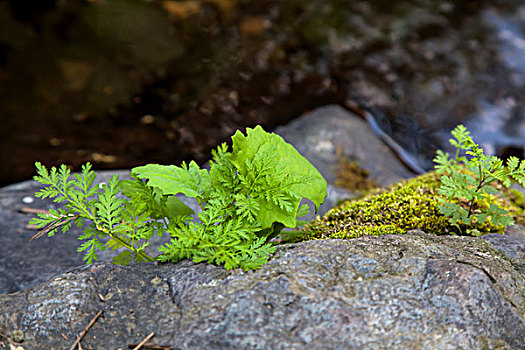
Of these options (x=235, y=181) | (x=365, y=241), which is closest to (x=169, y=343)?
(x=235, y=181)

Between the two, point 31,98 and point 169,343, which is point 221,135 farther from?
point 169,343

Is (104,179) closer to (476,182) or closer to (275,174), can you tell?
(275,174)

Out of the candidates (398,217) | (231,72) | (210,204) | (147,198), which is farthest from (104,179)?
(398,217)

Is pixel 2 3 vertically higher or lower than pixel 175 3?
lower

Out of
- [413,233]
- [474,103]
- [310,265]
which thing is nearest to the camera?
[310,265]

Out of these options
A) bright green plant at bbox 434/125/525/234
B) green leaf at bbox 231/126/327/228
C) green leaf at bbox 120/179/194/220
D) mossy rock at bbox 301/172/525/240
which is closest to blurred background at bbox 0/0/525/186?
mossy rock at bbox 301/172/525/240

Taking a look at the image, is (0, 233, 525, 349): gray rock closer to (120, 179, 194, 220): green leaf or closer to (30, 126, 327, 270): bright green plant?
(30, 126, 327, 270): bright green plant

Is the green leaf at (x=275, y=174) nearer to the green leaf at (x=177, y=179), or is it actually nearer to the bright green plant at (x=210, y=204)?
the bright green plant at (x=210, y=204)
